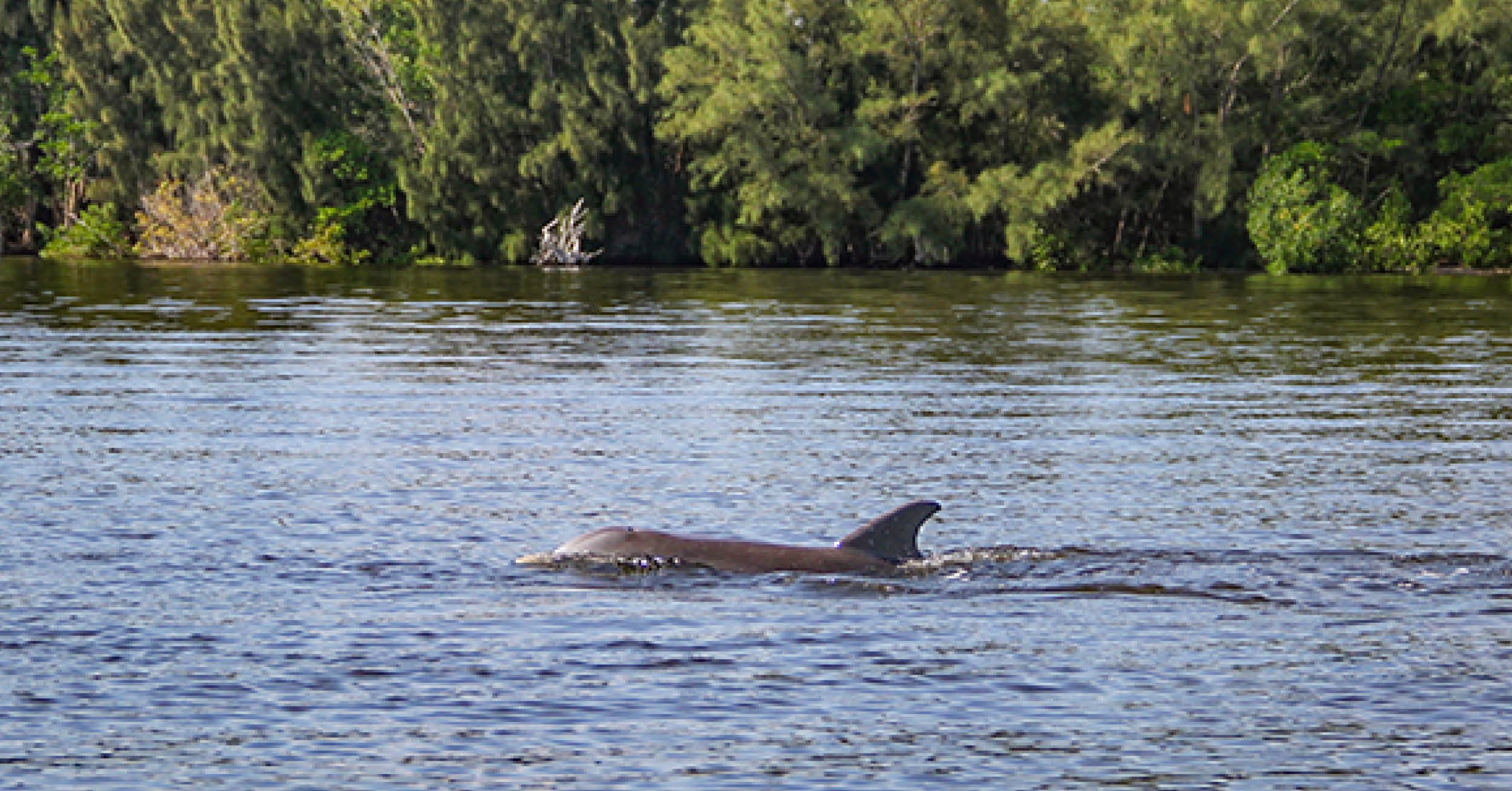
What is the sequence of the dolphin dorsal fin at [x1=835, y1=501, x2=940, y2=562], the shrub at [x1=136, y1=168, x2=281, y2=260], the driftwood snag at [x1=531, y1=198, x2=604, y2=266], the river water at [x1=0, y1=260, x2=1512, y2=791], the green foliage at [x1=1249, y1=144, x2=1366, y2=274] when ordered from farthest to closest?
the shrub at [x1=136, y1=168, x2=281, y2=260], the driftwood snag at [x1=531, y1=198, x2=604, y2=266], the green foliage at [x1=1249, y1=144, x2=1366, y2=274], the dolphin dorsal fin at [x1=835, y1=501, x2=940, y2=562], the river water at [x1=0, y1=260, x2=1512, y2=791]

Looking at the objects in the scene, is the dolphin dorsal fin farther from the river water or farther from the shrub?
the shrub

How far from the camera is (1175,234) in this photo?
233ft

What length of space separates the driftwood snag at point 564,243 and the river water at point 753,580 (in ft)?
137

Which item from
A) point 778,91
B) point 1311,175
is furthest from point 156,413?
point 1311,175

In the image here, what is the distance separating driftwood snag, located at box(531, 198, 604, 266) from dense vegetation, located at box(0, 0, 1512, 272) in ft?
2.51

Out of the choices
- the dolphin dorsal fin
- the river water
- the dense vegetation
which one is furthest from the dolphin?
the dense vegetation

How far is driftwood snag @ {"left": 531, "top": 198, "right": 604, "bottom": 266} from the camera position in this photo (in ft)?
231

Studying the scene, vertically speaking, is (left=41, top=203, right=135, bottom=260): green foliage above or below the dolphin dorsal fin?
above

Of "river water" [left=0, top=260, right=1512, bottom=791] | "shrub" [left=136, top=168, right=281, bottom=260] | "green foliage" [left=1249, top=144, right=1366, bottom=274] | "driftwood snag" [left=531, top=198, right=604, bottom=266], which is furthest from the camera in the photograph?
"shrub" [left=136, top=168, right=281, bottom=260]

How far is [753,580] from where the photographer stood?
39.5ft

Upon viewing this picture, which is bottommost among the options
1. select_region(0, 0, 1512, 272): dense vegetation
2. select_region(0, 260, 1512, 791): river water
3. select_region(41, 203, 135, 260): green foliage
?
select_region(0, 260, 1512, 791): river water

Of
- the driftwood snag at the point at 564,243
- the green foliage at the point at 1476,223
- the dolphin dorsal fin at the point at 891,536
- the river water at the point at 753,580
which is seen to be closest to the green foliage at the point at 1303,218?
the green foliage at the point at 1476,223

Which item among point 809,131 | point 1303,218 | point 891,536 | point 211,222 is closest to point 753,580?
point 891,536

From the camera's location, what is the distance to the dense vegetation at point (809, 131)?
66688mm
